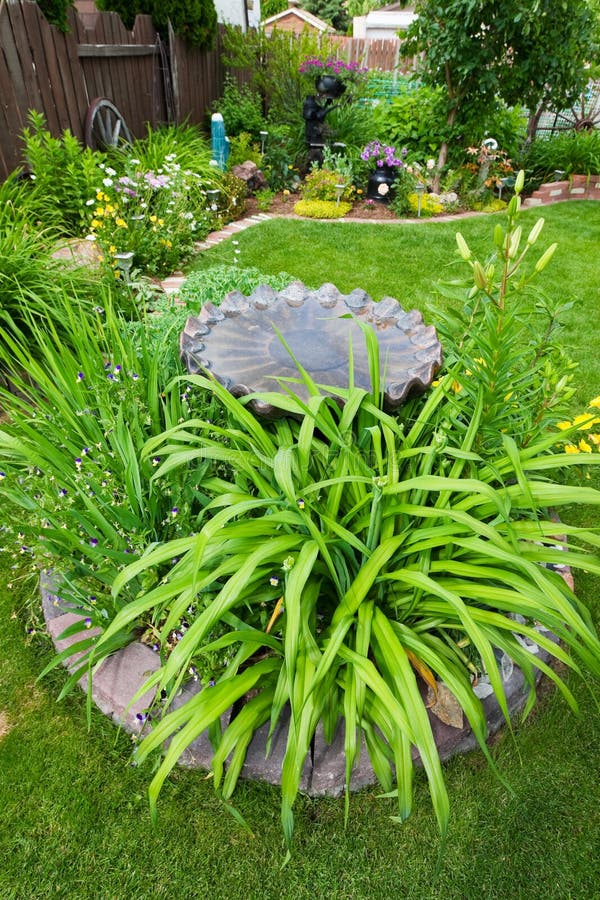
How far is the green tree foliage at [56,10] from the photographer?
4.74 m

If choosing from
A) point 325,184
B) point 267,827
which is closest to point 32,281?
point 267,827

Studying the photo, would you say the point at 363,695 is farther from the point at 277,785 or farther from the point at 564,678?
the point at 564,678

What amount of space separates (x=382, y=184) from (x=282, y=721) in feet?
20.9

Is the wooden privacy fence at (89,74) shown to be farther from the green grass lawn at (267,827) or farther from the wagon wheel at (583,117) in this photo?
the wagon wheel at (583,117)

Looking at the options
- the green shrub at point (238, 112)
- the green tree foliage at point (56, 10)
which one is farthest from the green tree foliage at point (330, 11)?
the green tree foliage at point (56, 10)

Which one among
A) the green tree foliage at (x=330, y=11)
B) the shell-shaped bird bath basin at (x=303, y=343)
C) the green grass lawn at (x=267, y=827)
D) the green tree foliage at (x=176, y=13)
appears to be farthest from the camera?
the green tree foliage at (x=330, y=11)

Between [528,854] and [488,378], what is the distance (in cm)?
124

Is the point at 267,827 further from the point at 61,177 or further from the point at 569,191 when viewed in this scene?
the point at 569,191

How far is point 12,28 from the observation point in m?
4.41

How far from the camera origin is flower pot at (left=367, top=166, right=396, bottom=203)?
21.3ft

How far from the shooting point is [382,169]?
657 cm

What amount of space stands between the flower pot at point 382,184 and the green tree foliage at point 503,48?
1.06 meters

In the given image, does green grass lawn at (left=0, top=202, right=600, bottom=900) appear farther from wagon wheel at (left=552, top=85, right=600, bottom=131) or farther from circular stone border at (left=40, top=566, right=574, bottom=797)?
wagon wheel at (left=552, top=85, right=600, bottom=131)

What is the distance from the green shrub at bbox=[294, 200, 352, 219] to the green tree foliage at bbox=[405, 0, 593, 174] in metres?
1.82
